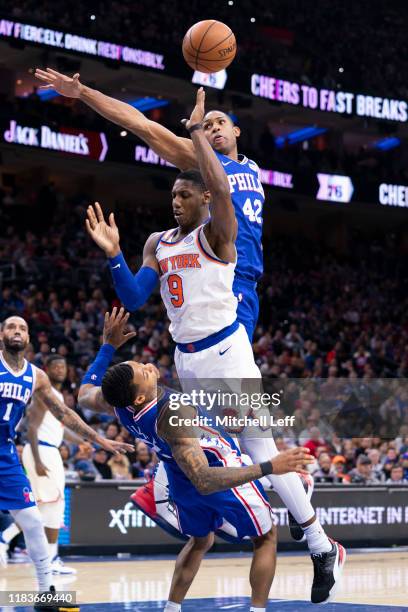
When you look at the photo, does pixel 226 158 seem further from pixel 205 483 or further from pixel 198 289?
pixel 205 483

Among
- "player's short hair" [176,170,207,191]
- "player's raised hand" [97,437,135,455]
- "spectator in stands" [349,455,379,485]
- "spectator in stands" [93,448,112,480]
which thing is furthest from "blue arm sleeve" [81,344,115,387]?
"spectator in stands" [349,455,379,485]

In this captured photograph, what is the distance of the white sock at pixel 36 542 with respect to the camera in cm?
783

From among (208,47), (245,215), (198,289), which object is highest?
(208,47)

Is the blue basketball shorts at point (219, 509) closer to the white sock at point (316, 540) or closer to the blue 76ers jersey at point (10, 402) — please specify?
the white sock at point (316, 540)

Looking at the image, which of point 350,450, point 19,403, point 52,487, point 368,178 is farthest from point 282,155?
point 19,403

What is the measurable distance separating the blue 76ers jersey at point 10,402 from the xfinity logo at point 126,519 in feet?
16.3

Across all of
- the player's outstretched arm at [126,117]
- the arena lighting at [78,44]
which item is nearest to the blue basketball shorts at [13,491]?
the player's outstretched arm at [126,117]

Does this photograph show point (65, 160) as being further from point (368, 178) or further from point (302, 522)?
point (302, 522)

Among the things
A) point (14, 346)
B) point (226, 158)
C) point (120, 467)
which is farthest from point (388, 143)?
point (226, 158)

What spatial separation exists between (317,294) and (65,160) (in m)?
7.32

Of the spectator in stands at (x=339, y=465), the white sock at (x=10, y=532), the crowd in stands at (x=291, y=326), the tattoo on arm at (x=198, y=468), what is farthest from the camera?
the spectator in stands at (x=339, y=465)

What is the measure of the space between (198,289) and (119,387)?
2.48 feet

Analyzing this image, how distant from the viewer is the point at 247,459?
6.47m

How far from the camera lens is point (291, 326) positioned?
23.2 m
